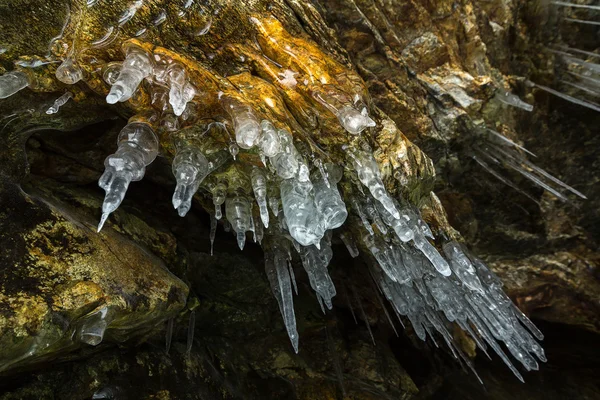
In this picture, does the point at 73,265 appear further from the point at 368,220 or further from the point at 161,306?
the point at 368,220

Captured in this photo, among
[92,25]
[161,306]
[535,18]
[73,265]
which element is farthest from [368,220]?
[535,18]

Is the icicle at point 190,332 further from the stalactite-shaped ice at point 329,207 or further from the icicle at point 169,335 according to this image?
the stalactite-shaped ice at point 329,207

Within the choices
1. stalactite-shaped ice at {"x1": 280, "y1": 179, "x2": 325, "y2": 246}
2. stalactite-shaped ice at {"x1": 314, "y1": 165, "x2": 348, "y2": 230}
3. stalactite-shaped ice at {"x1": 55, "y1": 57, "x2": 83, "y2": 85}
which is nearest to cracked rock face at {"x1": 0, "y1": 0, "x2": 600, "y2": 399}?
stalactite-shaped ice at {"x1": 55, "y1": 57, "x2": 83, "y2": 85}

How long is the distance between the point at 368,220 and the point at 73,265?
2454mm

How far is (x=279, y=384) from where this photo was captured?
16.7ft

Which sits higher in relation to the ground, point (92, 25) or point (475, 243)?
point (92, 25)

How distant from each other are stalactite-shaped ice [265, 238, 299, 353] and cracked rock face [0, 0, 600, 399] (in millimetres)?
53

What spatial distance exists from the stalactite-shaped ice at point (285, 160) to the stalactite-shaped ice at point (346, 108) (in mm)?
436

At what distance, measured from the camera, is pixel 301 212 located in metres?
2.73

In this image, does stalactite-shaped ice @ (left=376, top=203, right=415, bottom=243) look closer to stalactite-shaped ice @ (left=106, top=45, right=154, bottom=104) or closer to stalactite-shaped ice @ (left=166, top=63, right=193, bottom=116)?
stalactite-shaped ice @ (left=166, top=63, right=193, bottom=116)

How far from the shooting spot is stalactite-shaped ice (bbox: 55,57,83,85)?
2582 millimetres

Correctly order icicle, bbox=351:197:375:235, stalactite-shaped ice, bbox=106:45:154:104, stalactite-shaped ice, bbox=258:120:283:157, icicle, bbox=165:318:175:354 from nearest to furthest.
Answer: stalactite-shaped ice, bbox=106:45:154:104, stalactite-shaped ice, bbox=258:120:283:157, icicle, bbox=351:197:375:235, icicle, bbox=165:318:175:354

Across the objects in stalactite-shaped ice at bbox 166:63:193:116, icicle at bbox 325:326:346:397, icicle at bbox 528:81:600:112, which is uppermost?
icicle at bbox 528:81:600:112

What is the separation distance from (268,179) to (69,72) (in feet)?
5.17
